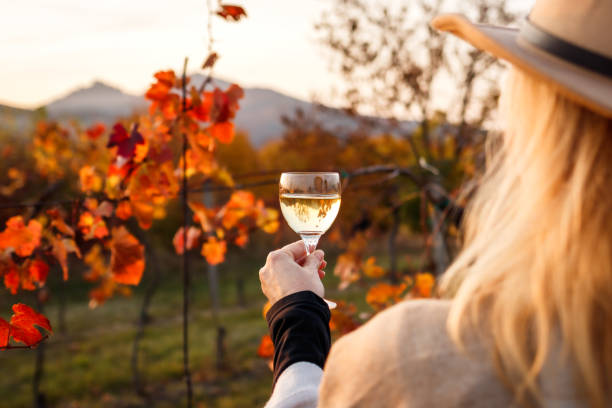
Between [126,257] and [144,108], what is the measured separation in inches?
716

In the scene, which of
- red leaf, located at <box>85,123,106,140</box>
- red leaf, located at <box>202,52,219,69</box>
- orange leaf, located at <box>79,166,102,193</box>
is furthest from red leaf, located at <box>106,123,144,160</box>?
red leaf, located at <box>85,123,106,140</box>

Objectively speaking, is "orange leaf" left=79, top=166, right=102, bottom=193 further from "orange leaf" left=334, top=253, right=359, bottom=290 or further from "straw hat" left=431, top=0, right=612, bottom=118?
"straw hat" left=431, top=0, right=612, bottom=118

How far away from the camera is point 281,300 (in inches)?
55.6

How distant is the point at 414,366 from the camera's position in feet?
3.03

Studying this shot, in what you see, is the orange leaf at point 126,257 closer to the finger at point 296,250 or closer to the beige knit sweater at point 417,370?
the finger at point 296,250

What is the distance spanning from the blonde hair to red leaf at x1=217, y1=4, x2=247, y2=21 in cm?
169

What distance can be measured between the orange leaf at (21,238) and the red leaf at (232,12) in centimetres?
124

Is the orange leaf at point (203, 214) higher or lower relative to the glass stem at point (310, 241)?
lower

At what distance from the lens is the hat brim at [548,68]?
0.85 meters

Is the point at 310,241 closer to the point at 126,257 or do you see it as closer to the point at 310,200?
the point at 310,200

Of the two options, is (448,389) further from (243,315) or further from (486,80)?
(243,315)

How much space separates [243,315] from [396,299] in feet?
25.6

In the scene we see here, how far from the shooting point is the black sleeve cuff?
132cm

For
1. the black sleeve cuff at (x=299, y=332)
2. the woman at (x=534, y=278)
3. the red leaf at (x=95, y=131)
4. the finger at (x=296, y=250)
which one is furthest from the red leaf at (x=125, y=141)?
the red leaf at (x=95, y=131)
